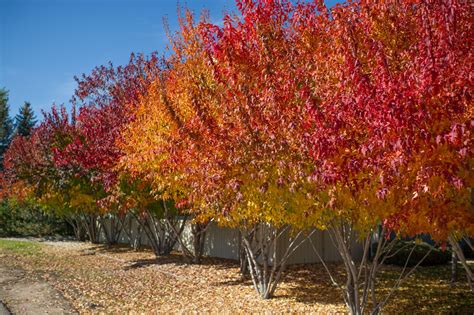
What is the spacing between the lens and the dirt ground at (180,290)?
10.1 m

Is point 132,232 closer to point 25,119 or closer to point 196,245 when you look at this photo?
point 196,245

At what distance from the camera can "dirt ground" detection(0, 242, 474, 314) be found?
10.1 meters

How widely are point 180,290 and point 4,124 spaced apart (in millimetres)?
55372

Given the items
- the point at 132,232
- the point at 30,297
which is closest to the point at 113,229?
the point at 132,232

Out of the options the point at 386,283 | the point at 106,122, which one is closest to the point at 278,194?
the point at 386,283

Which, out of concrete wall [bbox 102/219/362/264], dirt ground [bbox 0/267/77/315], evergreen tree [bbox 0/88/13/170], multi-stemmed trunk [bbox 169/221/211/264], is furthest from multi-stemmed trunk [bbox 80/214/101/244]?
evergreen tree [bbox 0/88/13/170]

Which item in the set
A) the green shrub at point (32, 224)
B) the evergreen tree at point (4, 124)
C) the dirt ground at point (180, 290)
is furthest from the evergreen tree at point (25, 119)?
the dirt ground at point (180, 290)

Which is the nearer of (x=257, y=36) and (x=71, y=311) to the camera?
(x=257, y=36)

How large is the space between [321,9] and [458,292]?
294 inches

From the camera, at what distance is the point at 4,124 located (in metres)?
59.8

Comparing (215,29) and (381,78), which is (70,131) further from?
(381,78)

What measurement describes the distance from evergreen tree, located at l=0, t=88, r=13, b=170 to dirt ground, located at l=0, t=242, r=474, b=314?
44.6 meters

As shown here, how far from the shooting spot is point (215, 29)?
9.66 meters

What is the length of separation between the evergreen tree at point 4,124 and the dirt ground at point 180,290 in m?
44.6
